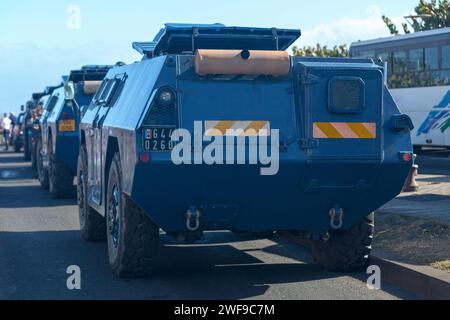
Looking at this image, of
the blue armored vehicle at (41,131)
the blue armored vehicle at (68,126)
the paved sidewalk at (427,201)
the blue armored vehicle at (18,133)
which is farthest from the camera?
the blue armored vehicle at (18,133)

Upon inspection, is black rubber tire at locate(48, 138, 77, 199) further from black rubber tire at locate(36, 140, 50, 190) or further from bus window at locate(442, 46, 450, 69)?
bus window at locate(442, 46, 450, 69)

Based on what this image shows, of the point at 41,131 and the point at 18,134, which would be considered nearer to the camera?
the point at 41,131

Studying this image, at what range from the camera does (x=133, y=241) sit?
8875mm

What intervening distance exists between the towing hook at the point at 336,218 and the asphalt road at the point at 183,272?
53 cm

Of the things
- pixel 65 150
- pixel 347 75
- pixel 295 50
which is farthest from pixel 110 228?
pixel 295 50

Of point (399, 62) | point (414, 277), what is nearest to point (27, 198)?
point (414, 277)

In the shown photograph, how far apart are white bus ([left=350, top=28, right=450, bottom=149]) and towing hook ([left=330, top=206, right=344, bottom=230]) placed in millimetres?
17538

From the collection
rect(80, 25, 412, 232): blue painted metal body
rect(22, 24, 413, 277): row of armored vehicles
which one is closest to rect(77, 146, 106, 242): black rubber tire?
rect(22, 24, 413, 277): row of armored vehicles

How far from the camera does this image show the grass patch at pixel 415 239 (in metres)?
9.25

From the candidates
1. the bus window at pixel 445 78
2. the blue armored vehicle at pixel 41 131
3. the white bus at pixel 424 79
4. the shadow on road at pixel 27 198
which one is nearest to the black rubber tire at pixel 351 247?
the shadow on road at pixel 27 198

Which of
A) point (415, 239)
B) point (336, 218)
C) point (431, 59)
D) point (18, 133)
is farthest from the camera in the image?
point (18, 133)

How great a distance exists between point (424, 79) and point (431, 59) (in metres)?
0.61

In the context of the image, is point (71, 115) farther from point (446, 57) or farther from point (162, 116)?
point (446, 57)

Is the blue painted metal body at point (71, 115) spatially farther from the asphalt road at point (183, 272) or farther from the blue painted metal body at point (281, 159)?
the blue painted metal body at point (281, 159)
